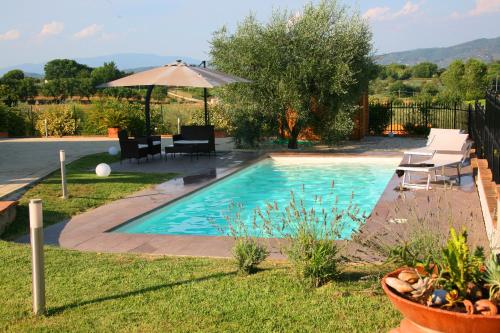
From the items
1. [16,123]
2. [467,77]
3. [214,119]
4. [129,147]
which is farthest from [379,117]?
[467,77]

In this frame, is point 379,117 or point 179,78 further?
point 379,117

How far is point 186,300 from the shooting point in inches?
183

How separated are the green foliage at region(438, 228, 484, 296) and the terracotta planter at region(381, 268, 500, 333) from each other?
0.28m

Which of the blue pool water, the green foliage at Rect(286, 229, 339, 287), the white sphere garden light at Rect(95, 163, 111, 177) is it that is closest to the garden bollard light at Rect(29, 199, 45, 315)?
the green foliage at Rect(286, 229, 339, 287)

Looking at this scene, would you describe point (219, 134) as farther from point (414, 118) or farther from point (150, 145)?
point (150, 145)

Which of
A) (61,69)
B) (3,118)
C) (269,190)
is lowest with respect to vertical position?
(269,190)

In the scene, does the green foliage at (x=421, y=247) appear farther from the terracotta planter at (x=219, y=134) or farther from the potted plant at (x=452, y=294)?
the terracotta planter at (x=219, y=134)

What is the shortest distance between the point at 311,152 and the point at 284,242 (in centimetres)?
1100

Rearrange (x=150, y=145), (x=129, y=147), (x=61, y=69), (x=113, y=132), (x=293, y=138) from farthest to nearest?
(x=61, y=69) → (x=113, y=132) → (x=293, y=138) → (x=150, y=145) → (x=129, y=147)

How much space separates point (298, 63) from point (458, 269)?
14.7 meters

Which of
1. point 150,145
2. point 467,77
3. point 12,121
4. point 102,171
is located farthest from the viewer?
point 467,77

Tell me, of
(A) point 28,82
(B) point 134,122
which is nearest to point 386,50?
(B) point 134,122

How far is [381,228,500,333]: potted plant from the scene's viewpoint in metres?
2.55

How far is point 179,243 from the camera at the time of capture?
6.92m
